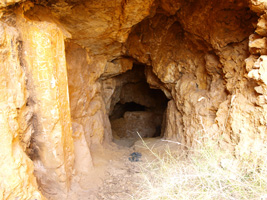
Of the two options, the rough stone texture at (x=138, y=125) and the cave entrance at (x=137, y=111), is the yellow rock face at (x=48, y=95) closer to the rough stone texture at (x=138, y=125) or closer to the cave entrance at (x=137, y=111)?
the cave entrance at (x=137, y=111)

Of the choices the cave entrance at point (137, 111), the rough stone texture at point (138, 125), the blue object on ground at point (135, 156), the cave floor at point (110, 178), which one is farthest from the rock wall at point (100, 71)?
the rough stone texture at point (138, 125)

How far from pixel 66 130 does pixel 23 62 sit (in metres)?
1.00

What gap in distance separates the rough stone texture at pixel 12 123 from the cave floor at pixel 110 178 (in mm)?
865

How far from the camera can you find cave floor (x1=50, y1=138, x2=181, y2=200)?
2.71 meters

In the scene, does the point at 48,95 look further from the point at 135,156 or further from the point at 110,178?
the point at 135,156

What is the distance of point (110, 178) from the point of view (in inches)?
130

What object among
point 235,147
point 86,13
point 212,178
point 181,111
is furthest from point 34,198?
point 181,111

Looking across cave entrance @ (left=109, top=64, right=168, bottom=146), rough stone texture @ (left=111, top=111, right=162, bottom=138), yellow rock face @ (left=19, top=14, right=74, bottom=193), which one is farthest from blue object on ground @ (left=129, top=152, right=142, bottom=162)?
rough stone texture @ (left=111, top=111, right=162, bottom=138)

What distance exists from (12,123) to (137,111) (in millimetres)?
6778

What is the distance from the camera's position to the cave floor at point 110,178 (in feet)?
8.91

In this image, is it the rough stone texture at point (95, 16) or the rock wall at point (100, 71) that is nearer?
the rock wall at point (100, 71)

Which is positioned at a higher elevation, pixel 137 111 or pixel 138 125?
pixel 137 111

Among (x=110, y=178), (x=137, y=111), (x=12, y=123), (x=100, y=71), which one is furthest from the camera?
(x=137, y=111)

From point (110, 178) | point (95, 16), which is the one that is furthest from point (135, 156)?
point (95, 16)
